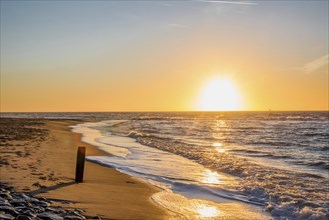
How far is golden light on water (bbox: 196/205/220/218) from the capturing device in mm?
7970

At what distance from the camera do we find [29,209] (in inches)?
258

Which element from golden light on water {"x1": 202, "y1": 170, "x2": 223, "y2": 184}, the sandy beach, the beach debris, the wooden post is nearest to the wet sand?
the sandy beach

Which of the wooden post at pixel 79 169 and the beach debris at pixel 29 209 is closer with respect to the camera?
the beach debris at pixel 29 209

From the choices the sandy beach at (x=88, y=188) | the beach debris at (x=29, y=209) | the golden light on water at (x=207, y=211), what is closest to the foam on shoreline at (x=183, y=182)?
the golden light on water at (x=207, y=211)

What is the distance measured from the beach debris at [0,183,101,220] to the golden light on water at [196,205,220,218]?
2587 mm

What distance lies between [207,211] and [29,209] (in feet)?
13.7

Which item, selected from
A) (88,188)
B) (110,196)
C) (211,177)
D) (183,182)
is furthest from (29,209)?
(211,177)

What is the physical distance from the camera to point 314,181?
1345 centimetres

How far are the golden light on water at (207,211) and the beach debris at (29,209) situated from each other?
2587 mm

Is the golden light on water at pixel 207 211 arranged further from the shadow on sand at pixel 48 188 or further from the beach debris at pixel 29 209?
the shadow on sand at pixel 48 188

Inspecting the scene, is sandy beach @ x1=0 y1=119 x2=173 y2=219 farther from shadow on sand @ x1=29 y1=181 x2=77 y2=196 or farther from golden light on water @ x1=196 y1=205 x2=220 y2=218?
golden light on water @ x1=196 y1=205 x2=220 y2=218

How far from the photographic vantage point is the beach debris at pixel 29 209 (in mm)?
6074

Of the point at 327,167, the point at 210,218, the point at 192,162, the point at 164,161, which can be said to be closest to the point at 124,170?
the point at 164,161

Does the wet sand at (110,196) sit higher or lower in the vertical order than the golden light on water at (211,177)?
higher
